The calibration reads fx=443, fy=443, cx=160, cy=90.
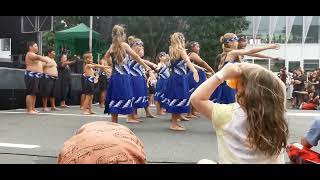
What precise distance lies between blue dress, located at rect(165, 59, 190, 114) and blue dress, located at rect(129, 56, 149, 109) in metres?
0.63

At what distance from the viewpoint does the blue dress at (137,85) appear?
24.2ft

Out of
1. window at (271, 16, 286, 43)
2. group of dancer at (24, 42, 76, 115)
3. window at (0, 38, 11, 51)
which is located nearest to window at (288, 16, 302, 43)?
window at (271, 16, 286, 43)

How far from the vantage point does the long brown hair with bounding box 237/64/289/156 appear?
206cm

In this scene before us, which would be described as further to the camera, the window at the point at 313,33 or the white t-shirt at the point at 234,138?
the window at the point at 313,33

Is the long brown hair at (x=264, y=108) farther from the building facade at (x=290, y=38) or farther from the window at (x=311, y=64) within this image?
the window at (x=311, y=64)

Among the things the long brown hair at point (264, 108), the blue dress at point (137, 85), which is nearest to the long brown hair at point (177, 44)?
the blue dress at point (137, 85)

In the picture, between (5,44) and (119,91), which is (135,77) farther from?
(5,44)

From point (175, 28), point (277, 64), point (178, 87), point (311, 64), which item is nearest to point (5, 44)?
point (178, 87)

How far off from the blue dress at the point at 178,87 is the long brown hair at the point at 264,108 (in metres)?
4.81

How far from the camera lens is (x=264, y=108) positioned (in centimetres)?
208

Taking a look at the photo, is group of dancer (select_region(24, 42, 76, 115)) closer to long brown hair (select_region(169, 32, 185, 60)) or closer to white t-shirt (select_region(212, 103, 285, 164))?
long brown hair (select_region(169, 32, 185, 60))
